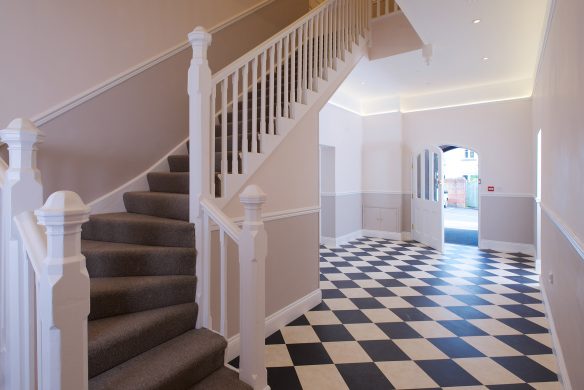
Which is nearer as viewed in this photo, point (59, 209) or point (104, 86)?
point (59, 209)

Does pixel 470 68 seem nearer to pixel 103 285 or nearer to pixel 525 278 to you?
pixel 525 278

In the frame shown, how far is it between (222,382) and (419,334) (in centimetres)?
196

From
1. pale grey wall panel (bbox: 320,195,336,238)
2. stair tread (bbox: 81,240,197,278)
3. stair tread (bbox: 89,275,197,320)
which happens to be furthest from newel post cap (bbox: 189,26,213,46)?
pale grey wall panel (bbox: 320,195,336,238)

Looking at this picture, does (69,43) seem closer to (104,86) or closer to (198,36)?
(104,86)

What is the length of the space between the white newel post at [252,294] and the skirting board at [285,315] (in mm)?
714

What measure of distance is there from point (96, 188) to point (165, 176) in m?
0.58

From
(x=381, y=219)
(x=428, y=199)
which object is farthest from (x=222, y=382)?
(x=381, y=219)

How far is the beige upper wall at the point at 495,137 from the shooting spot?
6.20m

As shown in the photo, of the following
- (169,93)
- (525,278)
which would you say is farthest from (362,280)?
(169,93)

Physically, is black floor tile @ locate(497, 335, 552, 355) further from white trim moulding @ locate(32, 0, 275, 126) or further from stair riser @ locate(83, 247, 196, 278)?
white trim moulding @ locate(32, 0, 275, 126)

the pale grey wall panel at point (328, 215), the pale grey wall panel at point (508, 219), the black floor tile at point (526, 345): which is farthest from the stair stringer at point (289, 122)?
the pale grey wall panel at point (508, 219)

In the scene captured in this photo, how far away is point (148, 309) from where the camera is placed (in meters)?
2.06

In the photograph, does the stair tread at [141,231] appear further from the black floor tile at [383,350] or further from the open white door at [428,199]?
the open white door at [428,199]

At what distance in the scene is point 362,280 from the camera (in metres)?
4.66
